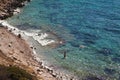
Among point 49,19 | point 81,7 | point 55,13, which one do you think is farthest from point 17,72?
point 81,7

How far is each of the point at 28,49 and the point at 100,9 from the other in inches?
1301

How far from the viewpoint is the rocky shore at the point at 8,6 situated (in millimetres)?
79637

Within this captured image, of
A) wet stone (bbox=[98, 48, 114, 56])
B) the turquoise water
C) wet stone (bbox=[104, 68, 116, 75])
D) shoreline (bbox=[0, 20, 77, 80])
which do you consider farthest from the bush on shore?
wet stone (bbox=[98, 48, 114, 56])

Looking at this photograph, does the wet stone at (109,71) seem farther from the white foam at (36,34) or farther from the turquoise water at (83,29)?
the white foam at (36,34)

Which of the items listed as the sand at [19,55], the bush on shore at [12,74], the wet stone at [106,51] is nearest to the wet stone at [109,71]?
the wet stone at [106,51]

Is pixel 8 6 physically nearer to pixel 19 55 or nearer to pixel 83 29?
pixel 83 29

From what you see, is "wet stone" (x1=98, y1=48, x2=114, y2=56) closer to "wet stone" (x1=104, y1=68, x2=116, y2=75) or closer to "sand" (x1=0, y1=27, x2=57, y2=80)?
"wet stone" (x1=104, y1=68, x2=116, y2=75)

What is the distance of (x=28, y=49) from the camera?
208 ft

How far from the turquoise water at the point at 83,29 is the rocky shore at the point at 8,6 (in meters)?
1.65

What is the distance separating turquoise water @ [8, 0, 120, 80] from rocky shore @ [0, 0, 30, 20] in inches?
64.9

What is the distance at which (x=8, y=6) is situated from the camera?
84938mm

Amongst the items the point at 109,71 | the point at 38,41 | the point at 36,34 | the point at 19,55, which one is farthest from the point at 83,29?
the point at 19,55

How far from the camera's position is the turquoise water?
58.1 m

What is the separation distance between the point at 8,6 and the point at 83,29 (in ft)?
73.4
